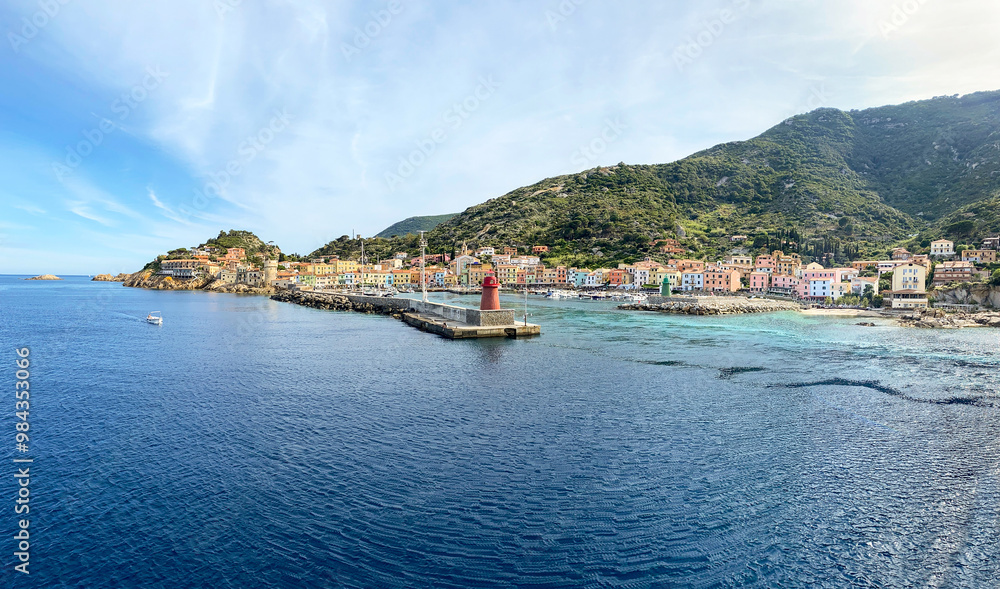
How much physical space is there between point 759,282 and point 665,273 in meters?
14.9

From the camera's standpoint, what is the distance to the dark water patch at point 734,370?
21.1m

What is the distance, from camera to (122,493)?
385 inches

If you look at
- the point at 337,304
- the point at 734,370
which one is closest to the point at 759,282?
the point at 734,370

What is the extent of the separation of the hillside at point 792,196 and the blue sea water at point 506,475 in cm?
8448

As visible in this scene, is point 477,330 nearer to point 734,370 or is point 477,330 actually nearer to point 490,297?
point 490,297

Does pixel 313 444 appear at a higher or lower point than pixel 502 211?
lower

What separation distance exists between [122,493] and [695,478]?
12.0 m

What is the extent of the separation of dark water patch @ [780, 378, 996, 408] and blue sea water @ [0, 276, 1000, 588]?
0.48 ft

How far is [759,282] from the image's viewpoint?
77.7 m

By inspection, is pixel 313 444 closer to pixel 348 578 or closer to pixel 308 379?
pixel 348 578

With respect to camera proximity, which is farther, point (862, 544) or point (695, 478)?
point (695, 478)

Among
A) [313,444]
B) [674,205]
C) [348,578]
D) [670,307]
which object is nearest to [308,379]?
[313,444]

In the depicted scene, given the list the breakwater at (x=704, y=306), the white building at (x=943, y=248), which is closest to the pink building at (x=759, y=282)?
the breakwater at (x=704, y=306)

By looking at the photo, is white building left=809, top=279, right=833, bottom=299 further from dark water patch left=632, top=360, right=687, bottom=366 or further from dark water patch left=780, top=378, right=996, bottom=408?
dark water patch left=632, top=360, right=687, bottom=366
